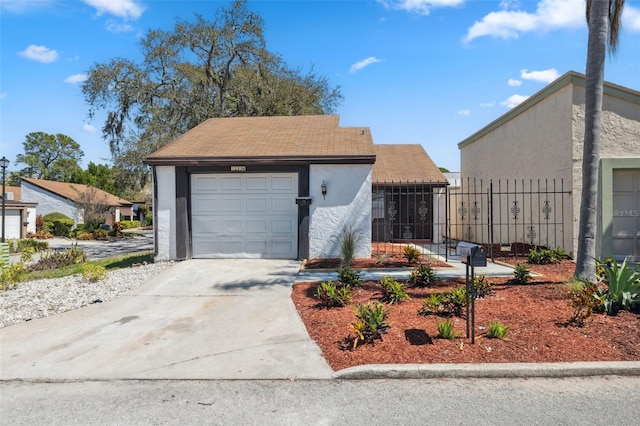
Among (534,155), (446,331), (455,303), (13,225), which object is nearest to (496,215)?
(534,155)

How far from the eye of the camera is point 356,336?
494 centimetres

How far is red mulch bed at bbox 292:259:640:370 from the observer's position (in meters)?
4.39

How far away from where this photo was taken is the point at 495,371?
4098 millimetres

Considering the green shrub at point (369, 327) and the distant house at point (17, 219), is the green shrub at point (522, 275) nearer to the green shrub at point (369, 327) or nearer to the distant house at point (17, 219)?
the green shrub at point (369, 327)

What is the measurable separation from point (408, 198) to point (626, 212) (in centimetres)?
801

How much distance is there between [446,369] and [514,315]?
2.01 m

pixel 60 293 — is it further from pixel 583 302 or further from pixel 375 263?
pixel 583 302

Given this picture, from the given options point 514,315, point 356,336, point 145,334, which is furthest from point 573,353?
point 145,334

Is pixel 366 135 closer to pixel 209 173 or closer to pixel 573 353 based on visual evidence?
pixel 209 173

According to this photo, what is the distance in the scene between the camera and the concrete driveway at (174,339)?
4445 millimetres

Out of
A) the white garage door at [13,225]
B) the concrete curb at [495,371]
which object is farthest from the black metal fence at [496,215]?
the white garage door at [13,225]

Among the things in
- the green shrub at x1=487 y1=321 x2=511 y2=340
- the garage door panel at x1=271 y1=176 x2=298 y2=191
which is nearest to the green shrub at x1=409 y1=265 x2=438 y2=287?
the green shrub at x1=487 y1=321 x2=511 y2=340

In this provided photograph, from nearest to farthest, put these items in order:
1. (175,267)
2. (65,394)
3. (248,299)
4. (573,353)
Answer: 1. (65,394)
2. (573,353)
3. (248,299)
4. (175,267)

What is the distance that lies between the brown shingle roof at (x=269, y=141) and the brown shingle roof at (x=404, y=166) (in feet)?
11.2
